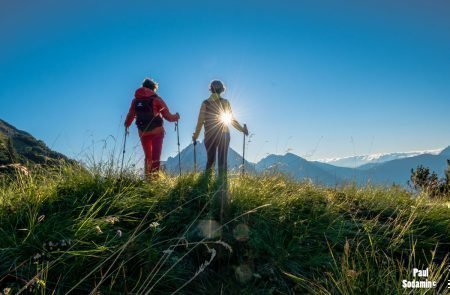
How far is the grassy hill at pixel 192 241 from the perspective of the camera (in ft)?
10.2

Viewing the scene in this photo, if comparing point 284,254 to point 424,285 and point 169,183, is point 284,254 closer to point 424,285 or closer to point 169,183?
point 424,285

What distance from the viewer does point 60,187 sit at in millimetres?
4859

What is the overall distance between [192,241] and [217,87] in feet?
20.7

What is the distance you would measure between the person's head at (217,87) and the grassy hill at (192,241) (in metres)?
4.29

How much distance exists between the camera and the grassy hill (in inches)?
123

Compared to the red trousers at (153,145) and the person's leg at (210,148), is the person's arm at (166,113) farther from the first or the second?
the person's leg at (210,148)

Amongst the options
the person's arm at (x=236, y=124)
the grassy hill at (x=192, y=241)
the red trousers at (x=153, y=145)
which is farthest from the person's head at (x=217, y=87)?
the grassy hill at (x=192, y=241)

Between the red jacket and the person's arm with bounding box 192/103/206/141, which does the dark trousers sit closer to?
the person's arm with bounding box 192/103/206/141

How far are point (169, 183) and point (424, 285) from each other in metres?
4.14

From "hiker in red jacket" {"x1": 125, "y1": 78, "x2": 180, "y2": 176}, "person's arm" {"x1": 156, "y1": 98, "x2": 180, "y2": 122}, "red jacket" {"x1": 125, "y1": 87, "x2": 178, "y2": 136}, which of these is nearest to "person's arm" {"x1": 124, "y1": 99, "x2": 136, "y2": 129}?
"red jacket" {"x1": 125, "y1": 87, "x2": 178, "y2": 136}

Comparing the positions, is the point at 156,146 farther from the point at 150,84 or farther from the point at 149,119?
the point at 150,84

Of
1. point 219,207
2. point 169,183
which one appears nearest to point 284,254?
point 219,207

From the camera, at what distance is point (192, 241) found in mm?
4301

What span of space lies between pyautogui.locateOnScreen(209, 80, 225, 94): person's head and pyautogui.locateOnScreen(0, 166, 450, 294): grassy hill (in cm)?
429
